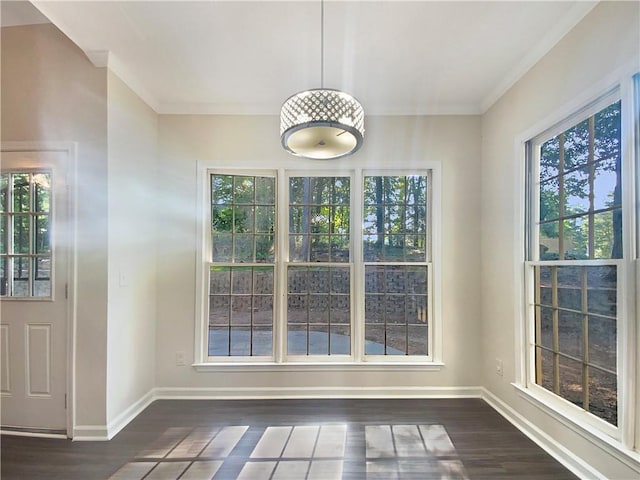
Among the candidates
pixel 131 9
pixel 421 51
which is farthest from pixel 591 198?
pixel 131 9

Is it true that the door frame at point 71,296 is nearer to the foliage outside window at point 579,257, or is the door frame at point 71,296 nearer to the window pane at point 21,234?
the window pane at point 21,234

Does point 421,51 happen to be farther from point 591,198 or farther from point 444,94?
point 591,198

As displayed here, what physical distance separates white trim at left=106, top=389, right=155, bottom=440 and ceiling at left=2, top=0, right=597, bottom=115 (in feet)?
8.68

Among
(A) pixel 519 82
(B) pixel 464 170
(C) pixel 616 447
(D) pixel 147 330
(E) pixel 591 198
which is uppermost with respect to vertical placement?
(A) pixel 519 82

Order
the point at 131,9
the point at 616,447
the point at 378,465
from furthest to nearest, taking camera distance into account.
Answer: the point at 378,465 → the point at 131,9 → the point at 616,447

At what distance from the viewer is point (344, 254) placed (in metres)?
3.24

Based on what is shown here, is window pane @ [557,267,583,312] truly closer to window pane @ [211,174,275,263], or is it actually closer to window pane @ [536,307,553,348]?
window pane @ [536,307,553,348]

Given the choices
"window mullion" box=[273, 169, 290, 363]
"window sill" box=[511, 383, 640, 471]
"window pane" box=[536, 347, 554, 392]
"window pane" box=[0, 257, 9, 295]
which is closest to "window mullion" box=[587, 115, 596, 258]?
"window pane" box=[536, 347, 554, 392]

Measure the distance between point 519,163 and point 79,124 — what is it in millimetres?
3360

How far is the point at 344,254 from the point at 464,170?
1416 millimetres

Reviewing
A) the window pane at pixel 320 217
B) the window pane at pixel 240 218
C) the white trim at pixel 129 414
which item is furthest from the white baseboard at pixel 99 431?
the window pane at pixel 320 217

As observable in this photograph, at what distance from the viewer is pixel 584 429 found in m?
1.92

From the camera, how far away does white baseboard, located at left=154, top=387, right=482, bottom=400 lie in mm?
3064

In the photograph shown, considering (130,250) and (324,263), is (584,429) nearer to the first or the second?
(324,263)
